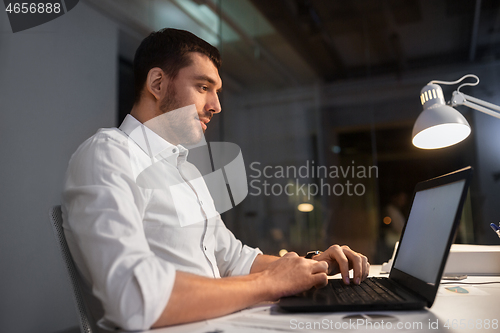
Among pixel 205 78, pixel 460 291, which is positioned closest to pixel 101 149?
pixel 205 78

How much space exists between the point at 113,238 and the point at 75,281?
0.22 meters

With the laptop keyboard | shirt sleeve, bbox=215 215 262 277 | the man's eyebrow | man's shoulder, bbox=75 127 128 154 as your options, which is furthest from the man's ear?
the laptop keyboard

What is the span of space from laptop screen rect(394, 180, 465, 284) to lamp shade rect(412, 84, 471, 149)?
33 cm

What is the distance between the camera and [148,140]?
1041 millimetres

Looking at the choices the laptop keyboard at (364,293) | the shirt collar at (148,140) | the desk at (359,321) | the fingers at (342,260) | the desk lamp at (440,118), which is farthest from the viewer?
the desk lamp at (440,118)

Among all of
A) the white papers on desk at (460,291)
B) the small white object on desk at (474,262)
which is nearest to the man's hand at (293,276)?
the white papers on desk at (460,291)

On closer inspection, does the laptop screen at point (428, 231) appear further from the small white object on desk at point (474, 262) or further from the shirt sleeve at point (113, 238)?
the shirt sleeve at point (113, 238)

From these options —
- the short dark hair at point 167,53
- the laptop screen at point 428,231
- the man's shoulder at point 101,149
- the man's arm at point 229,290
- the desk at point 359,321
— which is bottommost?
the desk at point 359,321

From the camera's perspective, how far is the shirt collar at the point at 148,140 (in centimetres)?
102

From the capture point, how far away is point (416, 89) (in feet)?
9.32

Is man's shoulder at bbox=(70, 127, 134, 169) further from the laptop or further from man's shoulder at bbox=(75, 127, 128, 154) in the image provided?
the laptop

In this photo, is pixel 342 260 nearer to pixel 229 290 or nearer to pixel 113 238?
pixel 229 290

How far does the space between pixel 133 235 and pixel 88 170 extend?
0.59 ft

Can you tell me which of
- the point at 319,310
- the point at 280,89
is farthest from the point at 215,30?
the point at 319,310
